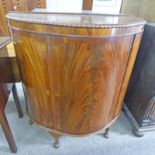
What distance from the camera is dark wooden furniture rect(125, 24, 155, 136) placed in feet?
3.33

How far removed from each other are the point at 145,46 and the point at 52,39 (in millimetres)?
714

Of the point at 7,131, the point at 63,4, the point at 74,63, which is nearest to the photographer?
the point at 74,63

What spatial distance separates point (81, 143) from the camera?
121 cm

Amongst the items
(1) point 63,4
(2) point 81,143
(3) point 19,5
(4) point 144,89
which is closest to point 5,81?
(2) point 81,143

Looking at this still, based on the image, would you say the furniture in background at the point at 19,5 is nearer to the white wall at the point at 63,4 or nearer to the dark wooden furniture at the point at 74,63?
the white wall at the point at 63,4

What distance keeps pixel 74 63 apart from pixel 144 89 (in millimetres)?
699

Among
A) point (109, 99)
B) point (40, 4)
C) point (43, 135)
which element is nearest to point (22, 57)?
point (109, 99)

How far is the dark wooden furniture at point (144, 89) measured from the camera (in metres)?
1.02

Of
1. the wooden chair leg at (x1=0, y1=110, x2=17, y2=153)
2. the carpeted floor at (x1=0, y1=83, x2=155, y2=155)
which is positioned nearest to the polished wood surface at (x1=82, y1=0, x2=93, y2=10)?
the carpeted floor at (x1=0, y1=83, x2=155, y2=155)

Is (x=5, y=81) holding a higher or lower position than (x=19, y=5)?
lower

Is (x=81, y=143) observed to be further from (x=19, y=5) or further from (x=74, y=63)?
(x=19, y=5)

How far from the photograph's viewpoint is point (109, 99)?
0.90 meters

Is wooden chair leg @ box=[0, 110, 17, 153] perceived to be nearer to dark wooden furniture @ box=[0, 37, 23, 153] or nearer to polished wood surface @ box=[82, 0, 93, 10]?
dark wooden furniture @ box=[0, 37, 23, 153]

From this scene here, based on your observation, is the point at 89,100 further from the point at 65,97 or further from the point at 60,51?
the point at 60,51
